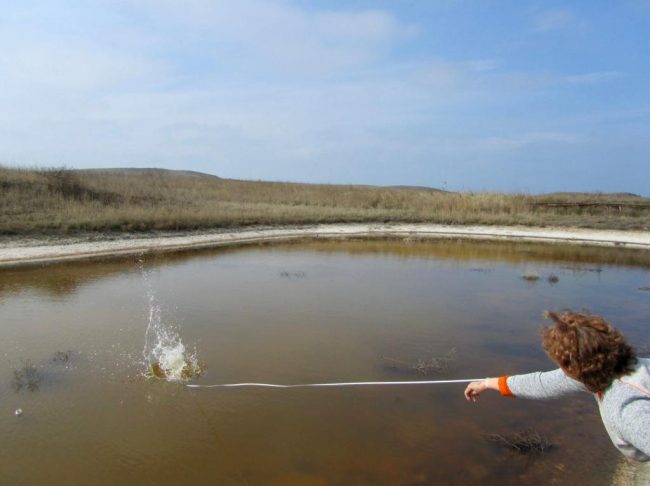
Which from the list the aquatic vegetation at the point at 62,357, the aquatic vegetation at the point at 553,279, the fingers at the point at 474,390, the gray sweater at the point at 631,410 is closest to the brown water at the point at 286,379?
the aquatic vegetation at the point at 62,357

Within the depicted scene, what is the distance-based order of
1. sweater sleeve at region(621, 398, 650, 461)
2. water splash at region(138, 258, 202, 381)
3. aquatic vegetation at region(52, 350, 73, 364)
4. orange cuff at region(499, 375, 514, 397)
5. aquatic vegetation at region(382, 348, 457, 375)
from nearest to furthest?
1. sweater sleeve at region(621, 398, 650, 461)
2. orange cuff at region(499, 375, 514, 397)
3. water splash at region(138, 258, 202, 381)
4. aquatic vegetation at region(382, 348, 457, 375)
5. aquatic vegetation at region(52, 350, 73, 364)

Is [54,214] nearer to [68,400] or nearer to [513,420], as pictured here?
[68,400]

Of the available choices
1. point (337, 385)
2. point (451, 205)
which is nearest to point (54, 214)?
point (337, 385)

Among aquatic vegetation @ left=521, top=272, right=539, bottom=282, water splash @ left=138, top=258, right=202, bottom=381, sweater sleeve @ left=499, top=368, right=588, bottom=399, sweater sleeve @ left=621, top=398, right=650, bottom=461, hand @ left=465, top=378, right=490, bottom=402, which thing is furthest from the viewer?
aquatic vegetation @ left=521, top=272, right=539, bottom=282

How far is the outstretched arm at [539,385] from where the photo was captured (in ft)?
8.71

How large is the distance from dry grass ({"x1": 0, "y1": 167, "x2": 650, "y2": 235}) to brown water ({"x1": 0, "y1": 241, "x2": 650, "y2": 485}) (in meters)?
6.28

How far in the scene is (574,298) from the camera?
10.2 meters

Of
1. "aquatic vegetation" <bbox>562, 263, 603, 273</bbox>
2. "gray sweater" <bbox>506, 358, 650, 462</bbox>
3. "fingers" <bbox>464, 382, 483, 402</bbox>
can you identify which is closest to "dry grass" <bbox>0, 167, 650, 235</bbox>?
"aquatic vegetation" <bbox>562, 263, 603, 273</bbox>

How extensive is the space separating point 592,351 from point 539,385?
614mm

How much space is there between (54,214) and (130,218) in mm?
2703

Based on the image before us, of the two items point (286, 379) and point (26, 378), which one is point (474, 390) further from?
point (26, 378)

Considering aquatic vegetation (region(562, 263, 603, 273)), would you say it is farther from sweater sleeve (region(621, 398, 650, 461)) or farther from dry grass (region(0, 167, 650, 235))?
sweater sleeve (region(621, 398, 650, 461))

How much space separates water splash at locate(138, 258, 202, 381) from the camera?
19.6 feet

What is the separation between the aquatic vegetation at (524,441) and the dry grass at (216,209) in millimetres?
15630
